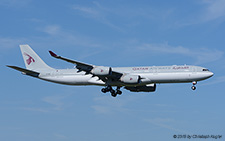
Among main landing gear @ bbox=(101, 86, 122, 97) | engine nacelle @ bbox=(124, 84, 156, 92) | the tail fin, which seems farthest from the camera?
the tail fin

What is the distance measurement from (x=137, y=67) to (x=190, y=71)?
303 inches

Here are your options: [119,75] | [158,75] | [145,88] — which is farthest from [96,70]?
[145,88]

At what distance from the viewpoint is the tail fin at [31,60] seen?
62.6 meters

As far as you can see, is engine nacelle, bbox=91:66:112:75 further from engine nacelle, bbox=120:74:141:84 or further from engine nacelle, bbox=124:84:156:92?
engine nacelle, bbox=124:84:156:92

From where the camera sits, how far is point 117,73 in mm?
54344

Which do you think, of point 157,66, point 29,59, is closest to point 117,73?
point 157,66

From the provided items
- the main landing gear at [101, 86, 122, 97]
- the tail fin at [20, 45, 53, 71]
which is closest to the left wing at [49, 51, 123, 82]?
the main landing gear at [101, 86, 122, 97]

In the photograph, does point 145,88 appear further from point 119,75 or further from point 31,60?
point 31,60

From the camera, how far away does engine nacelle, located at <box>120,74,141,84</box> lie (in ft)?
175

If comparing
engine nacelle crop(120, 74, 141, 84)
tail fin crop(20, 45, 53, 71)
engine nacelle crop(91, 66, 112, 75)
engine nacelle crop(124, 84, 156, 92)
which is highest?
tail fin crop(20, 45, 53, 71)

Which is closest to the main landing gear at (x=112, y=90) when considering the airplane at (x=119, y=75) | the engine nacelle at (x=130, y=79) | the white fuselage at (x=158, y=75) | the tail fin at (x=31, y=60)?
the airplane at (x=119, y=75)

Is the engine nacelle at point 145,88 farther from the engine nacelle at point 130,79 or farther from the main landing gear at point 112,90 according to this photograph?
the engine nacelle at point 130,79

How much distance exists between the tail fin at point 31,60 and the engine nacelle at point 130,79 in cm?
1377

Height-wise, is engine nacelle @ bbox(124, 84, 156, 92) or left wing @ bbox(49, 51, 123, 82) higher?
left wing @ bbox(49, 51, 123, 82)
